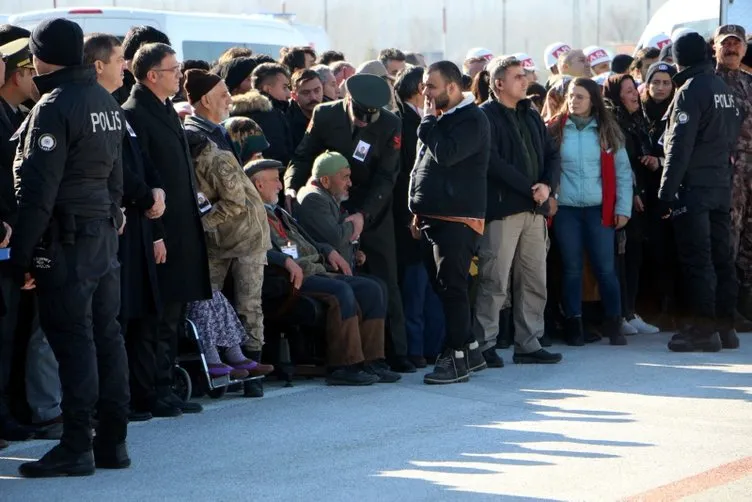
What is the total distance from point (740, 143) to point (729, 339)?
5.49ft

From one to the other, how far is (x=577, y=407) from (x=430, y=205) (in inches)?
64.5

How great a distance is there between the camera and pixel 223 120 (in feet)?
31.0

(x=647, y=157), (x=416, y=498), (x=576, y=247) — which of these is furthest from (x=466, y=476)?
(x=647, y=157)

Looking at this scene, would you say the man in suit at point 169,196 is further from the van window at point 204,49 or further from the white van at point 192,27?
the van window at point 204,49

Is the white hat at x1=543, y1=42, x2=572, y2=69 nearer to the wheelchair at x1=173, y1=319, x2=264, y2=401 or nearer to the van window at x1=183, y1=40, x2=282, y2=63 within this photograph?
the van window at x1=183, y1=40, x2=282, y2=63

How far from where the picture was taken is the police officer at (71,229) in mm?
6441

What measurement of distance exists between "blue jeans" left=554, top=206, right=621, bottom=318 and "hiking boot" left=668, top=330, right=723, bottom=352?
620 millimetres

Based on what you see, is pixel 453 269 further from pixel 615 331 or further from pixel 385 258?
pixel 615 331

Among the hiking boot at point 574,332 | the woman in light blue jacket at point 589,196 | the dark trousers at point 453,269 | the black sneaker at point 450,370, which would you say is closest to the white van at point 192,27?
the woman in light blue jacket at point 589,196

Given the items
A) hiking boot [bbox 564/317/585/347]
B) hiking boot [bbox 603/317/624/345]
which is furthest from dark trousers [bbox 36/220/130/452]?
hiking boot [bbox 603/317/624/345]

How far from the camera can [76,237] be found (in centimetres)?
666

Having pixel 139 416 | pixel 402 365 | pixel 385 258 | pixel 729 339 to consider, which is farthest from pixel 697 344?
pixel 139 416

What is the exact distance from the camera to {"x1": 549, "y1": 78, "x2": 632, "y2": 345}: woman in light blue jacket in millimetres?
11164

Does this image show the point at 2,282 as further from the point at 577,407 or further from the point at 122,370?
the point at 577,407
